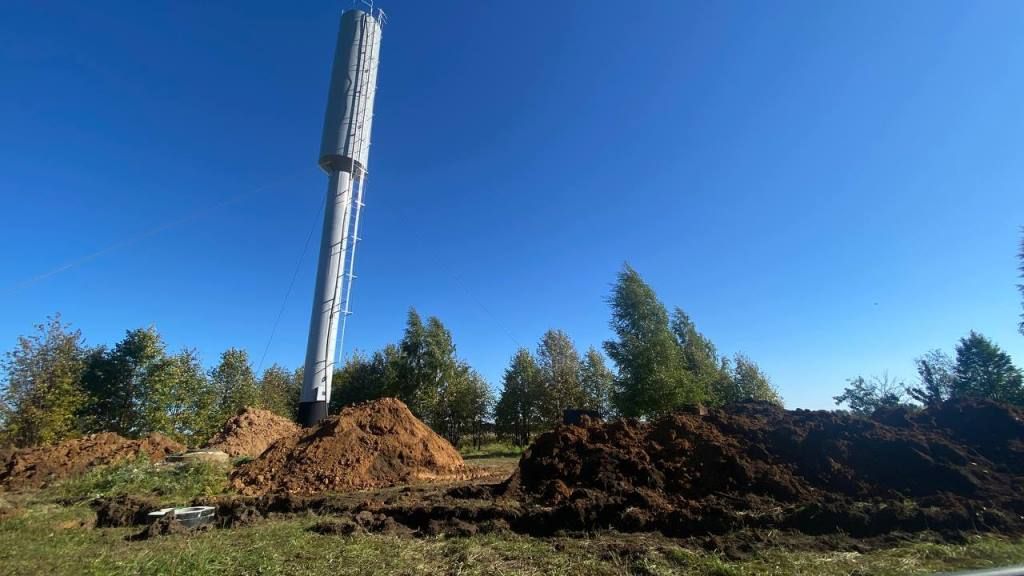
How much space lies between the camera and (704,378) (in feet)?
103

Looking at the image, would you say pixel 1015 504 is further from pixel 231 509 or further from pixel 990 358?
pixel 990 358

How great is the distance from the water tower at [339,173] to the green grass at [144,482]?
7801 mm

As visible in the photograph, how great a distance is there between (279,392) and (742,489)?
43176 millimetres

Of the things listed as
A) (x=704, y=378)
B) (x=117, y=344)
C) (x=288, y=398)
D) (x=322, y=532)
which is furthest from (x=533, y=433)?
(x=322, y=532)

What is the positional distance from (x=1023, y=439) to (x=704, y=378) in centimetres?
2114

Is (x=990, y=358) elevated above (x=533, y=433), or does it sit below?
above

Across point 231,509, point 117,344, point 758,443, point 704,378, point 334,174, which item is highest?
point 334,174

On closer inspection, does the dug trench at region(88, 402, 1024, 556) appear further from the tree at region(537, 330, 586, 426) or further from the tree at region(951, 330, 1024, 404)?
the tree at region(951, 330, 1024, 404)

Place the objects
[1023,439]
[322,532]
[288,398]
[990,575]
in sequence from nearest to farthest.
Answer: [990,575] → [322,532] → [1023,439] → [288,398]

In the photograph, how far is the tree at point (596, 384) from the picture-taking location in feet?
124

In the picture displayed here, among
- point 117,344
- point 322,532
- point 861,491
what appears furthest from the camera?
point 117,344

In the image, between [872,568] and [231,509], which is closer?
[872,568]

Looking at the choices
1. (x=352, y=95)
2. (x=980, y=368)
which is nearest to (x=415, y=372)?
(x=352, y=95)

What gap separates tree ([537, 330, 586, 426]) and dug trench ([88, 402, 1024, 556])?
83.5 ft
